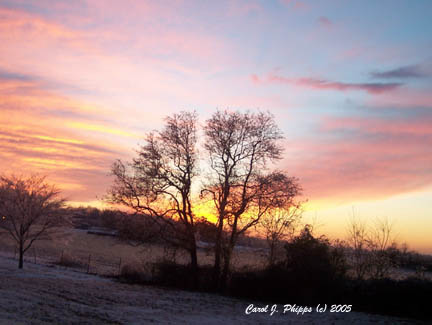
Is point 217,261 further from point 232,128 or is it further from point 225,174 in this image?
point 232,128

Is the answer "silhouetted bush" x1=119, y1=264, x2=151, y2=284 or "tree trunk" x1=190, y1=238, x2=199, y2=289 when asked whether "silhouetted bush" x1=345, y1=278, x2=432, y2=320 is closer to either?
"tree trunk" x1=190, y1=238, x2=199, y2=289

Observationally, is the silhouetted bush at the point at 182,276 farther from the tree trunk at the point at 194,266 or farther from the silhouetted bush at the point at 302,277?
the silhouetted bush at the point at 302,277

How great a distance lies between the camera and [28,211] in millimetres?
35250

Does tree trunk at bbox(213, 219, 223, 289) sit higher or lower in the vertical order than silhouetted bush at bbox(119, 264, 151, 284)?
higher

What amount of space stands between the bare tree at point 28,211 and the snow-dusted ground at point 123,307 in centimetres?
1076

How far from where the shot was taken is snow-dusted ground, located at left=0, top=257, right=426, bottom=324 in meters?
14.8

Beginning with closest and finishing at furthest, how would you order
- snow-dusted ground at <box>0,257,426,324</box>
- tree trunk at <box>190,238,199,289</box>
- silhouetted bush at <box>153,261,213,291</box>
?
snow-dusted ground at <box>0,257,426,324</box>
silhouetted bush at <box>153,261,213,291</box>
tree trunk at <box>190,238,199,289</box>

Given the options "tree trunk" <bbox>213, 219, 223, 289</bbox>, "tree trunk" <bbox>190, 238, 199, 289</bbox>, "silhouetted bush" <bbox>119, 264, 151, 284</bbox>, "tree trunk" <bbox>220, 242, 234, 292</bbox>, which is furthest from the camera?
"silhouetted bush" <bbox>119, 264, 151, 284</bbox>

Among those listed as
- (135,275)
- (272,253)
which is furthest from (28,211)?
(272,253)

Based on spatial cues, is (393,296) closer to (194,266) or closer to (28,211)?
(194,266)

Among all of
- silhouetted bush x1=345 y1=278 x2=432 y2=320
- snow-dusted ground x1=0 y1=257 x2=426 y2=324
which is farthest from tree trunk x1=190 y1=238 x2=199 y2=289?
silhouetted bush x1=345 y1=278 x2=432 y2=320

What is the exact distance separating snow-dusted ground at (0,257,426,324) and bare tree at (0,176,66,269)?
10.8 meters

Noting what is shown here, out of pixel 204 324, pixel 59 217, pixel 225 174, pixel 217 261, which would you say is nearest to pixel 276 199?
pixel 225 174

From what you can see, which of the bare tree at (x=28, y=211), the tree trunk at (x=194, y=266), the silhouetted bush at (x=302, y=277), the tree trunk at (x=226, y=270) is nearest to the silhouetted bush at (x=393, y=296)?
the silhouetted bush at (x=302, y=277)
